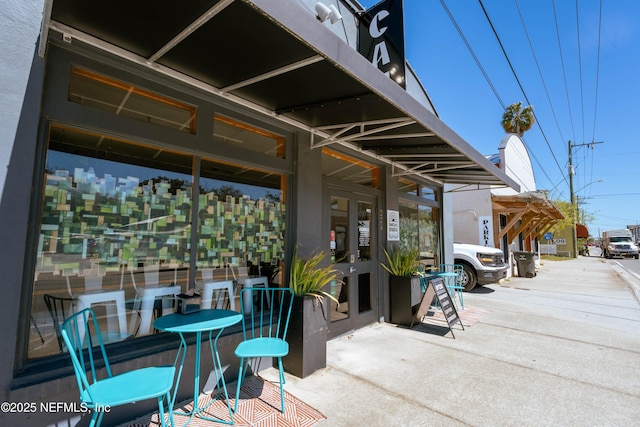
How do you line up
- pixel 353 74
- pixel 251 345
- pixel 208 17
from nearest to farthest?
pixel 208 17, pixel 353 74, pixel 251 345

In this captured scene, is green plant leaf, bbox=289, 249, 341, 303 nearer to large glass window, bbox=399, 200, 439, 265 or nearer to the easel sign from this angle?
the easel sign

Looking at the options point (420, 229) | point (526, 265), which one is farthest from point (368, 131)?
point (526, 265)

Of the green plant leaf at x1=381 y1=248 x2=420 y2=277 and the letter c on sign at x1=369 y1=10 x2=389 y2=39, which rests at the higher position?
the letter c on sign at x1=369 y1=10 x2=389 y2=39

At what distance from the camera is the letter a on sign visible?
4.45m

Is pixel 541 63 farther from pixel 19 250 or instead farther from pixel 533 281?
pixel 19 250

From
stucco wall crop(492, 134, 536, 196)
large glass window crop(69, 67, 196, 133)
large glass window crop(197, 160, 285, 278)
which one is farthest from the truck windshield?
large glass window crop(69, 67, 196, 133)

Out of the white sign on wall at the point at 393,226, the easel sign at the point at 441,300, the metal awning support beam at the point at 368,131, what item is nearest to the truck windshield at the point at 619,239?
the easel sign at the point at 441,300

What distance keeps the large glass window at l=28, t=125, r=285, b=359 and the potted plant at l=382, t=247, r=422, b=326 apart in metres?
2.86

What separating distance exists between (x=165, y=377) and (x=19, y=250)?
1.21 meters

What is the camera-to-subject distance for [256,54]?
2336 mm

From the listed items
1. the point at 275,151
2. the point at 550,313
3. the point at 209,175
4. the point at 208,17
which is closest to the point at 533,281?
the point at 550,313

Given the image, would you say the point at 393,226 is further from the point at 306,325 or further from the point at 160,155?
the point at 160,155

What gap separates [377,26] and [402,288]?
4.23 metres

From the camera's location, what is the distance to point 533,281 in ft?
36.2
